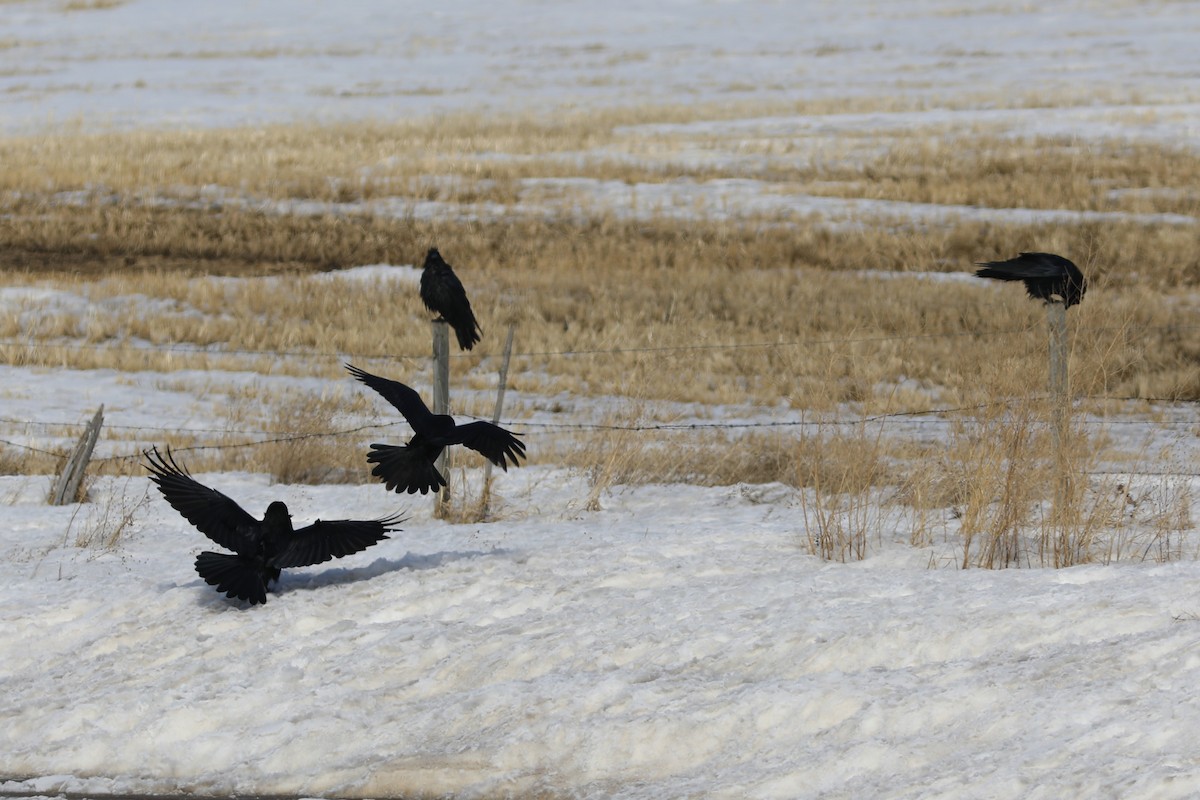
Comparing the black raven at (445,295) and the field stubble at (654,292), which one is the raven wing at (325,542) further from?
the black raven at (445,295)

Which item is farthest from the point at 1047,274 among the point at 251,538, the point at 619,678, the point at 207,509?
the point at 207,509

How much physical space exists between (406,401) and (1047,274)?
360 cm

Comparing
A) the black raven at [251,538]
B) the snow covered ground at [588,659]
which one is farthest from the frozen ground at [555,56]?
the black raven at [251,538]

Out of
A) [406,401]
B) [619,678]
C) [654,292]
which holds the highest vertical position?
[654,292]

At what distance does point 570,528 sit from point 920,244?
1470cm

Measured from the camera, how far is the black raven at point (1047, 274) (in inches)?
326

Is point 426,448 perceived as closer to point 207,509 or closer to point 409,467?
point 409,467

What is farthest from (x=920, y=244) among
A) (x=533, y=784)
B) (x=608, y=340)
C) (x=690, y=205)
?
(x=533, y=784)

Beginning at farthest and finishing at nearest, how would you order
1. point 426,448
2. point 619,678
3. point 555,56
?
point 555,56, point 426,448, point 619,678

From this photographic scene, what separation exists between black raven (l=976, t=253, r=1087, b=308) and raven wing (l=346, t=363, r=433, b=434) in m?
3.19

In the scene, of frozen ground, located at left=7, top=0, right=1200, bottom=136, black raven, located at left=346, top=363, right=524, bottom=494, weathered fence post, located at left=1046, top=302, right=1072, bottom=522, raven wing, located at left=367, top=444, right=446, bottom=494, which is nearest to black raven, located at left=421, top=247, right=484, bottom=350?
black raven, located at left=346, top=363, right=524, bottom=494

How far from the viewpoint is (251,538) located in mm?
6902

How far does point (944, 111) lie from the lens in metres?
34.7

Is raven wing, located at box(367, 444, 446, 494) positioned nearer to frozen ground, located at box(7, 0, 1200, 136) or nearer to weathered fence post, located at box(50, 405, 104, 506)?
weathered fence post, located at box(50, 405, 104, 506)
